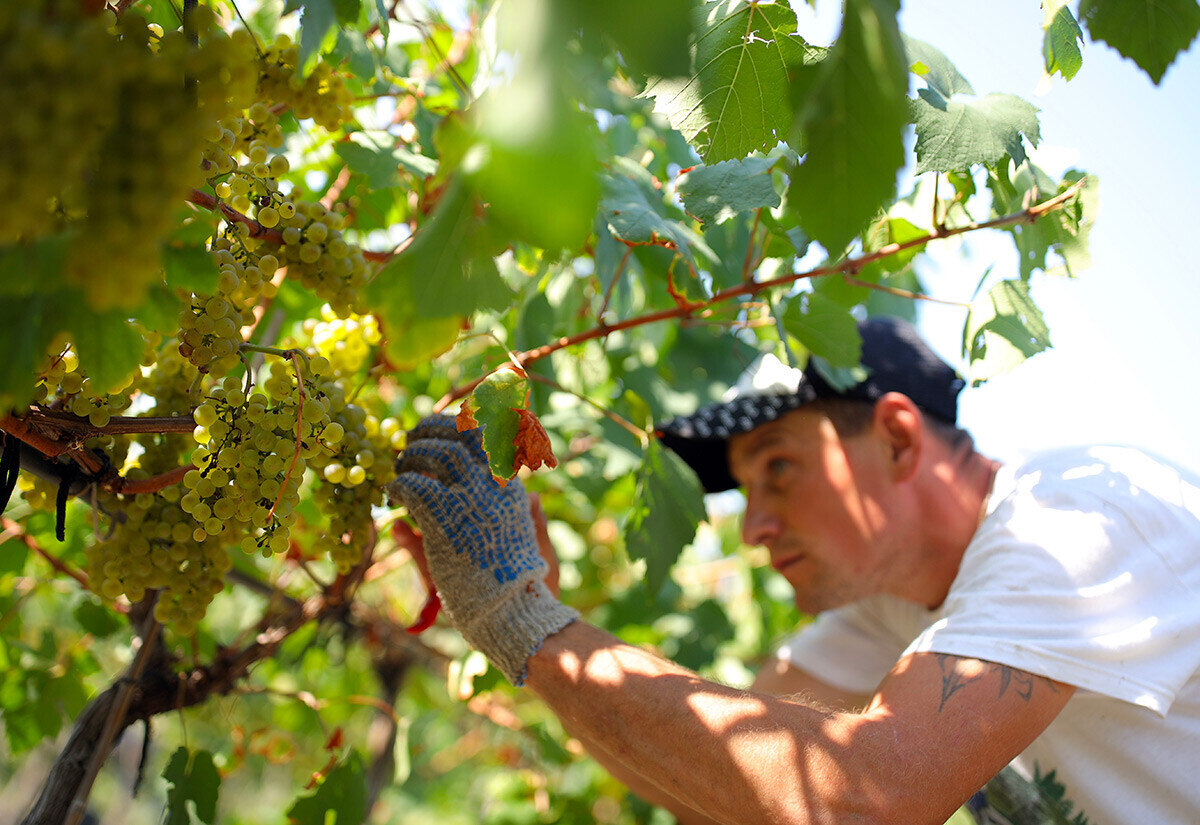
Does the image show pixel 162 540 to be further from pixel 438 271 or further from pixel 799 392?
pixel 799 392

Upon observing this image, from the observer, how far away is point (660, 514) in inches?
66.4

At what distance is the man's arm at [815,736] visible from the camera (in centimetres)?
120

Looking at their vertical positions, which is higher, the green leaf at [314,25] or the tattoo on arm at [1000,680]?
the green leaf at [314,25]

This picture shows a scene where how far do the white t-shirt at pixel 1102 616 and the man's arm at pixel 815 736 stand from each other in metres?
0.07

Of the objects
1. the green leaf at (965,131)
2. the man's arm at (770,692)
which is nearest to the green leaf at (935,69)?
the green leaf at (965,131)

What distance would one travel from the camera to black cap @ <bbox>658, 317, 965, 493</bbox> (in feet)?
6.89

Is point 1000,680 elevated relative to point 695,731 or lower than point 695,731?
lower

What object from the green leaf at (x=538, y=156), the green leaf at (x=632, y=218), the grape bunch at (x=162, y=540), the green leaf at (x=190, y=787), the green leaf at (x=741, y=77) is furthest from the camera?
the green leaf at (x=190, y=787)

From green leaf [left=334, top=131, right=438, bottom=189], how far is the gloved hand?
1.50ft

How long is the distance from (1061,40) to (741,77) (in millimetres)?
450

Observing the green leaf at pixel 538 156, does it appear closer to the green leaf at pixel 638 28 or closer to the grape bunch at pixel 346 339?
the green leaf at pixel 638 28

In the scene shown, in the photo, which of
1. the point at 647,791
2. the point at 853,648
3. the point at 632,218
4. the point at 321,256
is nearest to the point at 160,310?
the point at 321,256

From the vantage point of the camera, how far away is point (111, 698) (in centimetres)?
138

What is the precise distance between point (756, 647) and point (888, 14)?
3.17 metres
